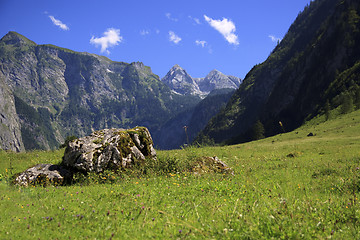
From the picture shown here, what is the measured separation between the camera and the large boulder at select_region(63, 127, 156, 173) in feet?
45.1

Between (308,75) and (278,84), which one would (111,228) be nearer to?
(308,75)

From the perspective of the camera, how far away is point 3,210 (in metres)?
7.62

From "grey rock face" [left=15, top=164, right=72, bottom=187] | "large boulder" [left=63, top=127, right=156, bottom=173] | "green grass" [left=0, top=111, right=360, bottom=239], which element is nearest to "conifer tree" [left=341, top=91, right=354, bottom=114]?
"green grass" [left=0, top=111, right=360, bottom=239]

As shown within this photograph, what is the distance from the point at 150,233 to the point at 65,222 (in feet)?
8.47

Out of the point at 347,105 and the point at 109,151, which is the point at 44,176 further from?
the point at 347,105

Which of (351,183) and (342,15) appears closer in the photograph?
(351,183)

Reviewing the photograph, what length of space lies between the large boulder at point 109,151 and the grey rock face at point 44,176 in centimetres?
63

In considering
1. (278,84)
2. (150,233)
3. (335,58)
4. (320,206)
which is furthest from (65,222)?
(278,84)

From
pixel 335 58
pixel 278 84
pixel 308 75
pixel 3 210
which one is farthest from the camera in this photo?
pixel 278 84

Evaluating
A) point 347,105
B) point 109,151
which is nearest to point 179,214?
point 109,151

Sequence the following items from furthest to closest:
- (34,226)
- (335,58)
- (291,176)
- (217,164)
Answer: (335,58)
(217,164)
(291,176)
(34,226)

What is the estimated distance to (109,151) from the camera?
1420cm

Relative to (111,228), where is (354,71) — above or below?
above

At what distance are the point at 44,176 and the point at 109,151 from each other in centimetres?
386
